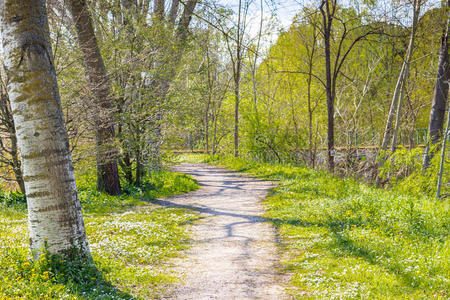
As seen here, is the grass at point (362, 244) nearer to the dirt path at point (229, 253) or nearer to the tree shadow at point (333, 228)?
the tree shadow at point (333, 228)

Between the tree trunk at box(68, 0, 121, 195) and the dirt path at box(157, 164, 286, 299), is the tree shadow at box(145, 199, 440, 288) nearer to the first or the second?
the dirt path at box(157, 164, 286, 299)

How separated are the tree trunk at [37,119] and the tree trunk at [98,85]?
558 centimetres

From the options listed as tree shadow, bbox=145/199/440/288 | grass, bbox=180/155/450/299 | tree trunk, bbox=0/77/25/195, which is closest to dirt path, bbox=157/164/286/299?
tree shadow, bbox=145/199/440/288

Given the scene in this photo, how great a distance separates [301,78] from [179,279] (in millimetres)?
18745

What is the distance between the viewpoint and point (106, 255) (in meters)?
6.15

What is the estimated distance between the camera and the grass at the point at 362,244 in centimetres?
479

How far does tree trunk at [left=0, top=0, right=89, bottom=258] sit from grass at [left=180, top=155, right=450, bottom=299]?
3.32m

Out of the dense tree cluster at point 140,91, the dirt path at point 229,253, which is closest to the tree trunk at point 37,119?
the dense tree cluster at point 140,91

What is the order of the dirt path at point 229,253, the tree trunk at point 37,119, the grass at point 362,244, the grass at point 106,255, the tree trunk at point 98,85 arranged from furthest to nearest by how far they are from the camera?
the tree trunk at point 98,85
the dirt path at point 229,253
the grass at point 362,244
the tree trunk at point 37,119
the grass at point 106,255

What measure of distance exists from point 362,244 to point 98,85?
832cm

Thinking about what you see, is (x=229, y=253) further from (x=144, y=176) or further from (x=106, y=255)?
(x=144, y=176)

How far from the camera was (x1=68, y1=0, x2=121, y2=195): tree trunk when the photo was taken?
10664 mm

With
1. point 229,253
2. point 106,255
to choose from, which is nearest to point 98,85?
point 106,255

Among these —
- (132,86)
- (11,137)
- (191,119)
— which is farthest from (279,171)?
(11,137)
